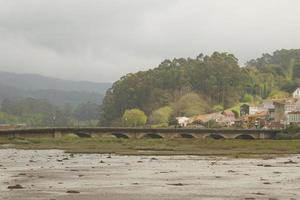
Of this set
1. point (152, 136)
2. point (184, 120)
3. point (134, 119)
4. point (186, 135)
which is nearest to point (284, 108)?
point (184, 120)

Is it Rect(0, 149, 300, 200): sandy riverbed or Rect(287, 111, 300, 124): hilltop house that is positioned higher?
Rect(287, 111, 300, 124): hilltop house

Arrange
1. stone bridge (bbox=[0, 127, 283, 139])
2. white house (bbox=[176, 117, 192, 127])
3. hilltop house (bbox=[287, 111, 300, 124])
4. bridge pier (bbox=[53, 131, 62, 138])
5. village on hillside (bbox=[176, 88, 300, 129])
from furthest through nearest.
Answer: white house (bbox=[176, 117, 192, 127]) < village on hillside (bbox=[176, 88, 300, 129]) < hilltop house (bbox=[287, 111, 300, 124]) < stone bridge (bbox=[0, 127, 283, 139]) < bridge pier (bbox=[53, 131, 62, 138])

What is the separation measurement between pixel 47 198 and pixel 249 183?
1168cm

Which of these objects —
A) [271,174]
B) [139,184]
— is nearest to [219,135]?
[271,174]

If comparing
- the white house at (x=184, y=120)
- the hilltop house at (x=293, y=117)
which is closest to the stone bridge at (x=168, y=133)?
the hilltop house at (x=293, y=117)

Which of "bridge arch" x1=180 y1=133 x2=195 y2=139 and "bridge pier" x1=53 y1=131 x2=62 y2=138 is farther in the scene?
"bridge arch" x1=180 y1=133 x2=195 y2=139

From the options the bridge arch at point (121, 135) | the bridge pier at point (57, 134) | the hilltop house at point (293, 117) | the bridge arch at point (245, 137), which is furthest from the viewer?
the hilltop house at point (293, 117)

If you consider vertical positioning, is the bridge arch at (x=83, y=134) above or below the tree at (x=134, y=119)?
below

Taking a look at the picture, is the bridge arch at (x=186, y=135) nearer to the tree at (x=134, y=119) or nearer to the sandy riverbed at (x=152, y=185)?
the tree at (x=134, y=119)

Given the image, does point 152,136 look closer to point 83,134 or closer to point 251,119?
point 83,134

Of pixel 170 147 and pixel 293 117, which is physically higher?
pixel 293 117

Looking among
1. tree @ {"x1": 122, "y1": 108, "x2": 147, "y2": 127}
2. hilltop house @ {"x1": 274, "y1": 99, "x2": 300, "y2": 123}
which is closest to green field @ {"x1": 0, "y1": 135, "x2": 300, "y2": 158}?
tree @ {"x1": 122, "y1": 108, "x2": 147, "y2": 127}

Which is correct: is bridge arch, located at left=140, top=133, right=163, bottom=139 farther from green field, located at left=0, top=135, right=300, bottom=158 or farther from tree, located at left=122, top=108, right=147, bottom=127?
tree, located at left=122, top=108, right=147, bottom=127

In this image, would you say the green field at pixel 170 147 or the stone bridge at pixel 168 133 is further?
the stone bridge at pixel 168 133
